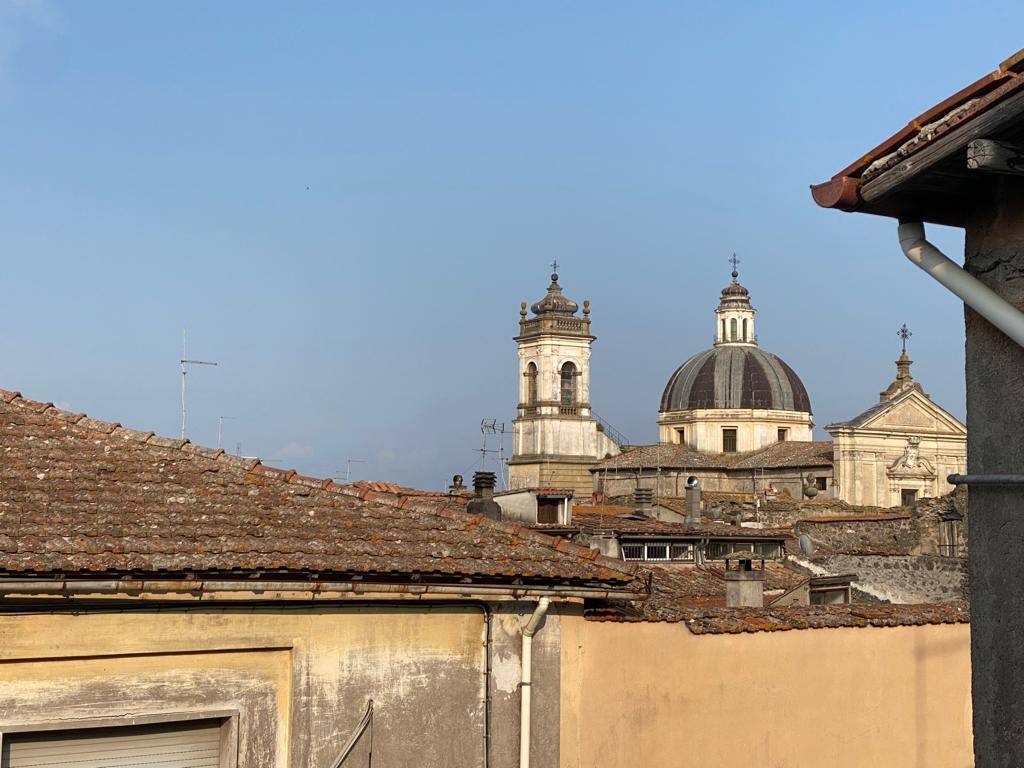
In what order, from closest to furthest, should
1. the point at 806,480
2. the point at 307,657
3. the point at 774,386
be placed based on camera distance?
the point at 307,657, the point at 806,480, the point at 774,386

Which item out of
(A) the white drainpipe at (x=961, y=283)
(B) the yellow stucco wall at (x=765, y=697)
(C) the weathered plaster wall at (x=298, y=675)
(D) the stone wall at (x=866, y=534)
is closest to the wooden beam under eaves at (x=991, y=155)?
(A) the white drainpipe at (x=961, y=283)

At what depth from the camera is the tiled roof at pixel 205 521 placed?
688cm

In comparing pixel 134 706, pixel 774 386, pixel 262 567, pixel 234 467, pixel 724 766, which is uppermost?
pixel 774 386

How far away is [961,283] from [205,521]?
446 cm

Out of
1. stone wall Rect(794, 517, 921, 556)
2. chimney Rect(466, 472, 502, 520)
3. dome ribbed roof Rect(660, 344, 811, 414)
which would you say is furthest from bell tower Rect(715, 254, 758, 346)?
chimney Rect(466, 472, 502, 520)

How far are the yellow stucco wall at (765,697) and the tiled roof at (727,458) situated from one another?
55755mm

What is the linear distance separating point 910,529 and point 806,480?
81.5 ft

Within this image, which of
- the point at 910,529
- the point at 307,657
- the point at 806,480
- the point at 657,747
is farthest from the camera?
the point at 806,480

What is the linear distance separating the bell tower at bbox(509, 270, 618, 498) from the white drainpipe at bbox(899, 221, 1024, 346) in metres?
73.0

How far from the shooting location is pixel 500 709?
792cm

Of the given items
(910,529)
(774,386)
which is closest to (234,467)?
(910,529)

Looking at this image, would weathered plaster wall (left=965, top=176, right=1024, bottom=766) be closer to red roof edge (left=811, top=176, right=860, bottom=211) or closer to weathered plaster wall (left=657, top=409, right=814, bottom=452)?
red roof edge (left=811, top=176, right=860, bottom=211)

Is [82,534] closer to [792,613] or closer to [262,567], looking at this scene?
[262,567]

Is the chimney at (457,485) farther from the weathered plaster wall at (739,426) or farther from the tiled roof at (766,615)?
the weathered plaster wall at (739,426)
